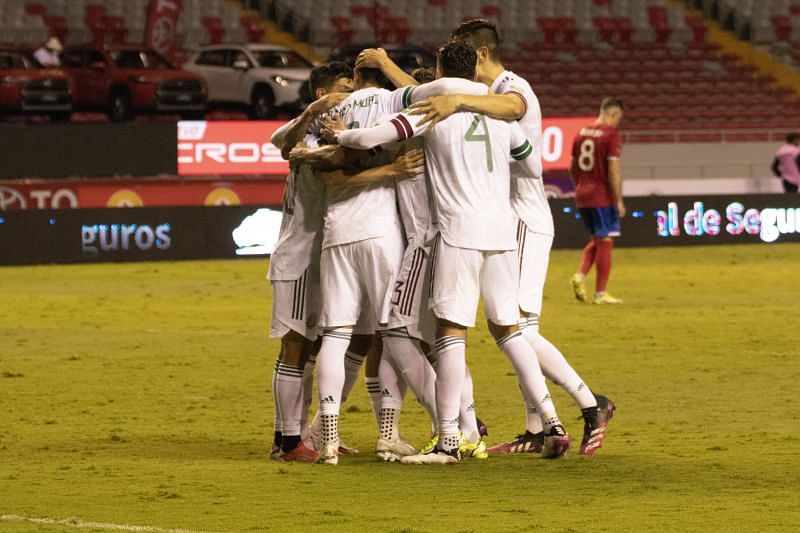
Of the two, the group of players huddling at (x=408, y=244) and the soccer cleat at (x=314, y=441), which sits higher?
the group of players huddling at (x=408, y=244)

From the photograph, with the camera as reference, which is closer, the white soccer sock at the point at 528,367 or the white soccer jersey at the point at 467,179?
the white soccer jersey at the point at 467,179

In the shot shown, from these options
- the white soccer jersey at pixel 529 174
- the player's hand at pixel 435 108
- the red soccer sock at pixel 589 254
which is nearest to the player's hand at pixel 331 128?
the player's hand at pixel 435 108

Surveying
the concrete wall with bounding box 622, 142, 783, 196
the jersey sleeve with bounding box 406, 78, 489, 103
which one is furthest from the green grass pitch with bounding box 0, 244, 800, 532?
the concrete wall with bounding box 622, 142, 783, 196

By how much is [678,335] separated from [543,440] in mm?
6729

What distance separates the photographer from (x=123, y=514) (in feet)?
22.7

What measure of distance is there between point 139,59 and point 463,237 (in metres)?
26.9

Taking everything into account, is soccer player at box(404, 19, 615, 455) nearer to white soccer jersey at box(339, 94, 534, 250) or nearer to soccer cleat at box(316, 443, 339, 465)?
white soccer jersey at box(339, 94, 534, 250)

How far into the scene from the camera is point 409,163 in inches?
326

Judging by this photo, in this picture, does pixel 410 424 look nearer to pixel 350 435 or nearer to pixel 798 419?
pixel 350 435

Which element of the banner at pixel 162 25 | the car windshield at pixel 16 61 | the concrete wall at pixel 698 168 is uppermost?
the banner at pixel 162 25

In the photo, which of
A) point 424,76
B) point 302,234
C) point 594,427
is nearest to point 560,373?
point 594,427

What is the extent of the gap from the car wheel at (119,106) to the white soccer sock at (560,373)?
2559 centimetres

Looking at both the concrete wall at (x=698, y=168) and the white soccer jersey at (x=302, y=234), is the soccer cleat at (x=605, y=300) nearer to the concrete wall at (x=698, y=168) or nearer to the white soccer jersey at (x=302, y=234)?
the white soccer jersey at (x=302, y=234)

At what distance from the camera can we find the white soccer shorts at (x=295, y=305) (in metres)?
8.59
